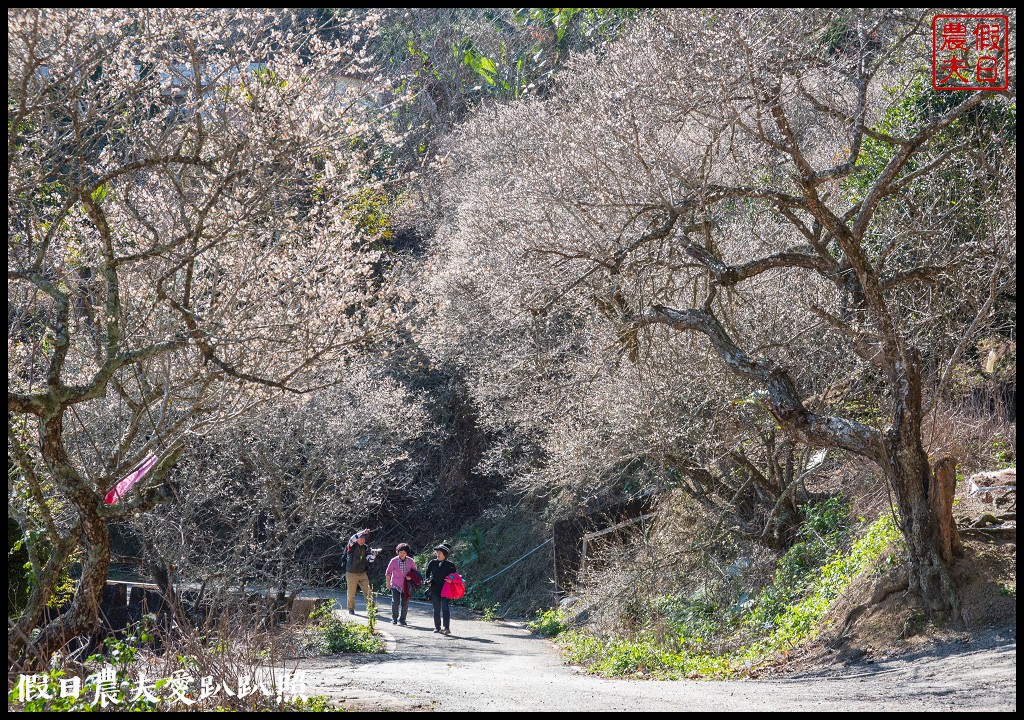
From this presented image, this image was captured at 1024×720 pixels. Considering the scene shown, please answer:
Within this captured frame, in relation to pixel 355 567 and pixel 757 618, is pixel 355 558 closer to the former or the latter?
pixel 355 567

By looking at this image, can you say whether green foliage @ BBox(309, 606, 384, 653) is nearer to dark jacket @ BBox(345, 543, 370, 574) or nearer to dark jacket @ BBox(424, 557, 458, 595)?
dark jacket @ BBox(424, 557, 458, 595)

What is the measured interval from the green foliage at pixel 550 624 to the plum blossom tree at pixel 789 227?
256 inches

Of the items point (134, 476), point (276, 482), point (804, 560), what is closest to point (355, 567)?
point (276, 482)

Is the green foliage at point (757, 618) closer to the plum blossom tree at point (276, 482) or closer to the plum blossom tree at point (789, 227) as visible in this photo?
the plum blossom tree at point (789, 227)

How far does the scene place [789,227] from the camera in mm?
13086

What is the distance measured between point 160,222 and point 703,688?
6.49 metres

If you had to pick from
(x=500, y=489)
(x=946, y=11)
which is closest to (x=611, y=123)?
(x=946, y=11)

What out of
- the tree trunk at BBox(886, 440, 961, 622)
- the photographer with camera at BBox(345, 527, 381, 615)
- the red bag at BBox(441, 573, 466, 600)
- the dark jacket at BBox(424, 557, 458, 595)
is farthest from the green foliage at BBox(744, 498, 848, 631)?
the photographer with camera at BBox(345, 527, 381, 615)

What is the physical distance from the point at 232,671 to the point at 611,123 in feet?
22.4

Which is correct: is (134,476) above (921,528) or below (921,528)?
above

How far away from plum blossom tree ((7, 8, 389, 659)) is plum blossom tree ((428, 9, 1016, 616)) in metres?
3.16

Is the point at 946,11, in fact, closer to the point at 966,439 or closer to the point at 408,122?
the point at 966,439

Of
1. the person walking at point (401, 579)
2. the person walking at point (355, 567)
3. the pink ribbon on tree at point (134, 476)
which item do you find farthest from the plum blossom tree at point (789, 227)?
the person walking at point (355, 567)

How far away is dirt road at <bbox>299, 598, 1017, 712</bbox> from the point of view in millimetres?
6312
